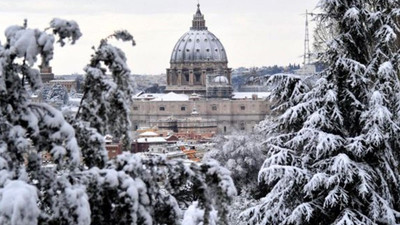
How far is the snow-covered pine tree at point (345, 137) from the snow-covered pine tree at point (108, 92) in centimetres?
312

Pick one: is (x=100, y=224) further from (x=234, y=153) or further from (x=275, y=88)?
(x=234, y=153)

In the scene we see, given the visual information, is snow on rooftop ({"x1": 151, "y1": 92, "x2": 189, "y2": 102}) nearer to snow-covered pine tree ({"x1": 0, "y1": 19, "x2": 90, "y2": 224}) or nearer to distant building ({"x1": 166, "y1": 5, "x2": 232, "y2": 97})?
distant building ({"x1": 166, "y1": 5, "x2": 232, "y2": 97})

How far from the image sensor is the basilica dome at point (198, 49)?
102 m

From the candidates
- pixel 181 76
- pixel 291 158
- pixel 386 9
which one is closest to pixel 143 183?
pixel 291 158

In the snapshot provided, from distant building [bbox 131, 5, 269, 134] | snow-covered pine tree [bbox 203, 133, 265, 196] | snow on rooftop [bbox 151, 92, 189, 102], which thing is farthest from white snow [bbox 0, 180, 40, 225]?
snow on rooftop [bbox 151, 92, 189, 102]

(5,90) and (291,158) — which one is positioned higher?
(5,90)

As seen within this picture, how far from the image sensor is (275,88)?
23.4ft

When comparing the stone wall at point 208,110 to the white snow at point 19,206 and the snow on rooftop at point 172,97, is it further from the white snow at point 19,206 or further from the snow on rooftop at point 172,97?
the white snow at point 19,206

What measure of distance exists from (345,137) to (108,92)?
366cm

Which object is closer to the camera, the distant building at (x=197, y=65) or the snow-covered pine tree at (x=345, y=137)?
the snow-covered pine tree at (x=345, y=137)

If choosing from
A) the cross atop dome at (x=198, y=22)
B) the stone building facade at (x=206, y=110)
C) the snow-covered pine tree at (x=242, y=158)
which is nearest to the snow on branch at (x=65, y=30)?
the snow-covered pine tree at (x=242, y=158)

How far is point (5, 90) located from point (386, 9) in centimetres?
478

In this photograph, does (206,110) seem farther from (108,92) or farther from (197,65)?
(108,92)

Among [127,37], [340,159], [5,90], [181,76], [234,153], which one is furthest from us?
→ [181,76]
